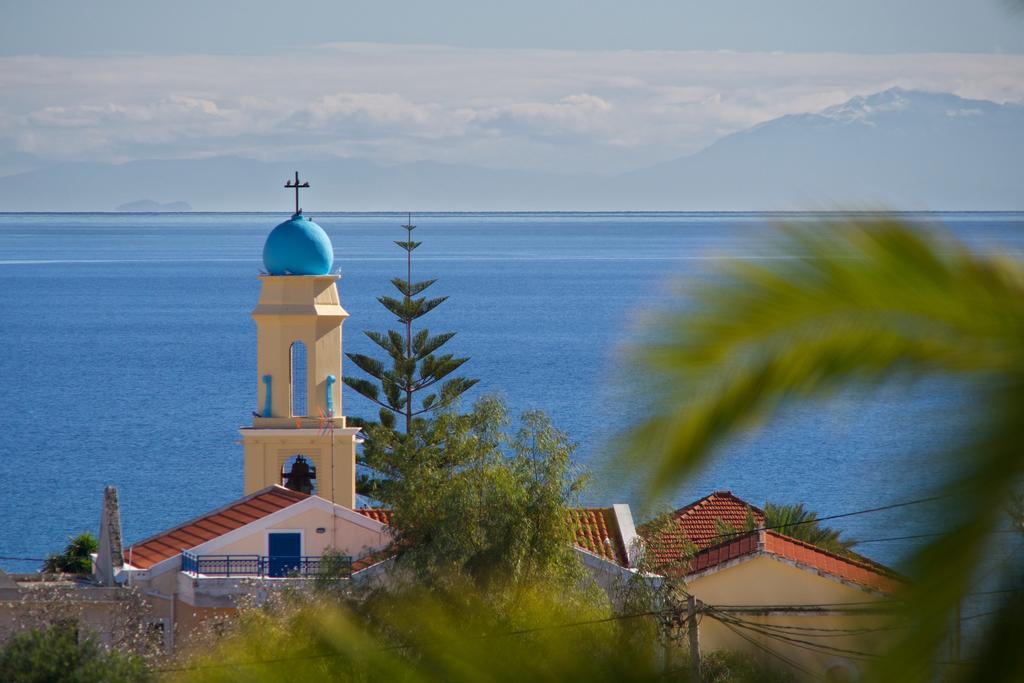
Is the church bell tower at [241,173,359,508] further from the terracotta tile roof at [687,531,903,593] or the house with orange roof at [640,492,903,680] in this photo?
the terracotta tile roof at [687,531,903,593]

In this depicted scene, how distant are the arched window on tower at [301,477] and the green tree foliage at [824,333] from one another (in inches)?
740

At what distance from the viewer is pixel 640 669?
2.76 meters

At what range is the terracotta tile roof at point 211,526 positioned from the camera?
1831 centimetres

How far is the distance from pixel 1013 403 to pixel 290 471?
19621mm

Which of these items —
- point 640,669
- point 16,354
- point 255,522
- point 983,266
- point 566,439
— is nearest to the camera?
point 983,266

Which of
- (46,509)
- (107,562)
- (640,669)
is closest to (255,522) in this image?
(107,562)

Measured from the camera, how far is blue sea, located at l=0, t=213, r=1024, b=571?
2232 millimetres

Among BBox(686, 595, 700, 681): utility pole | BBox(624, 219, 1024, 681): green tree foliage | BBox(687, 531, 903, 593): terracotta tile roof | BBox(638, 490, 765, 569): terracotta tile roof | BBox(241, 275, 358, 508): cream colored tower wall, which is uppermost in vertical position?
BBox(241, 275, 358, 508): cream colored tower wall

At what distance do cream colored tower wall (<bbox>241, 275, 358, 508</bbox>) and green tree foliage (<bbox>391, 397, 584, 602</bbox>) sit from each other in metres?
6.39

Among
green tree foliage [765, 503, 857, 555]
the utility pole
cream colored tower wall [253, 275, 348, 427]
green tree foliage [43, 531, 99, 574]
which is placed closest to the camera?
the utility pole

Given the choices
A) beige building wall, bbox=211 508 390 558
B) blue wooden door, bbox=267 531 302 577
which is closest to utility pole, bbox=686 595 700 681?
beige building wall, bbox=211 508 390 558

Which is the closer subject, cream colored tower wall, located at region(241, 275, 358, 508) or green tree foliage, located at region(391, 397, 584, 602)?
green tree foliage, located at region(391, 397, 584, 602)

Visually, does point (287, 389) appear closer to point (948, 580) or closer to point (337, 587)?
point (337, 587)

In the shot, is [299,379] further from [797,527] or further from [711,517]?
[797,527]
